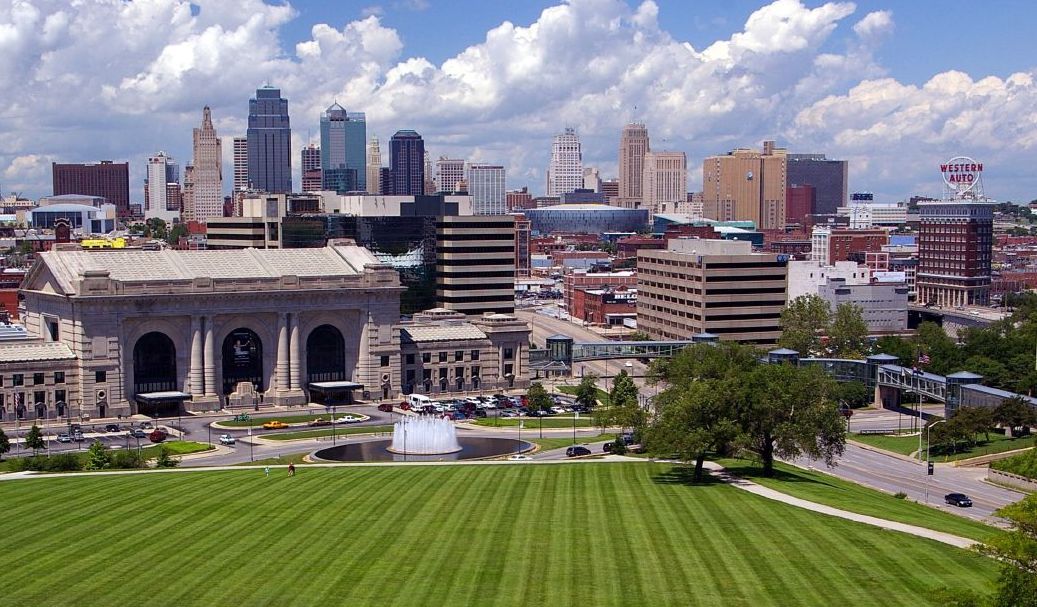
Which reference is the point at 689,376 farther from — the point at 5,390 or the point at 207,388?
the point at 5,390

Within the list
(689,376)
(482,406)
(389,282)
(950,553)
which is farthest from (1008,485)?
(389,282)

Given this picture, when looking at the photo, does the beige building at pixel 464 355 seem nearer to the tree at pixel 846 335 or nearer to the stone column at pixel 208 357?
the stone column at pixel 208 357

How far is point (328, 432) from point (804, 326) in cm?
7963

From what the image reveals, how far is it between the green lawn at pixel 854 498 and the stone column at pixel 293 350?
62.0 meters

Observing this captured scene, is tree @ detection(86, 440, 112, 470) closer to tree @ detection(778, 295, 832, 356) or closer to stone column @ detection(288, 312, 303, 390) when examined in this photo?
stone column @ detection(288, 312, 303, 390)

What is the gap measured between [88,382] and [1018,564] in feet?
353

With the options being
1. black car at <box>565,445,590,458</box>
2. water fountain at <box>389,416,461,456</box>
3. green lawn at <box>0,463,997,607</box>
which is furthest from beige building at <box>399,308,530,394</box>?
green lawn at <box>0,463,997,607</box>

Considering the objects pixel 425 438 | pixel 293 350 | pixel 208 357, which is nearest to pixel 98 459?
pixel 425 438

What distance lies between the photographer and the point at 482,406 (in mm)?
149875

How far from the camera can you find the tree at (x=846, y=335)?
183750 mm

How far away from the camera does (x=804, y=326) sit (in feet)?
611

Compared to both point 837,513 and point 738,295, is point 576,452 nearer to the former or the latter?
point 837,513

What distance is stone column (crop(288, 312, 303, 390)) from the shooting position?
502ft

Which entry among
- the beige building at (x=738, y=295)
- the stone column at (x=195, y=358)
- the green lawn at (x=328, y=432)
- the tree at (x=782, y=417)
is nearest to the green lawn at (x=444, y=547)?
the tree at (x=782, y=417)
